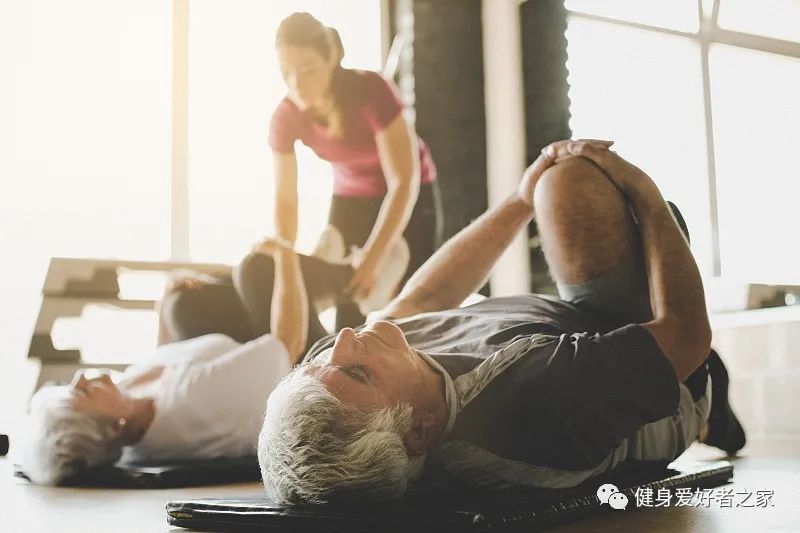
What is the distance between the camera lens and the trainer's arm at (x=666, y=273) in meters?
1.45

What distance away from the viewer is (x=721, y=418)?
2354 mm

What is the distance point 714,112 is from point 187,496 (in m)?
2.25

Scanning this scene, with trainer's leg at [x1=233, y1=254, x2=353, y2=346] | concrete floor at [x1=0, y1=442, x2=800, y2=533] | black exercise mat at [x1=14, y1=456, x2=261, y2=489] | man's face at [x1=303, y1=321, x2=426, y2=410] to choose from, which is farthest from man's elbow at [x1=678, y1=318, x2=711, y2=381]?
trainer's leg at [x1=233, y1=254, x2=353, y2=346]

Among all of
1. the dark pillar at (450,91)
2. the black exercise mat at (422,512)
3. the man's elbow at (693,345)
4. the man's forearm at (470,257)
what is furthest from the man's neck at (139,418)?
the dark pillar at (450,91)

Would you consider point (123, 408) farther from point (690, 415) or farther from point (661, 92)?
point (661, 92)

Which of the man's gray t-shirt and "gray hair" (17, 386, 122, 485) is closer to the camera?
the man's gray t-shirt

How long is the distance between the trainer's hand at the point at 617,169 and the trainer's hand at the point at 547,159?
1 centimetres

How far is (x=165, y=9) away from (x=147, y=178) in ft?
2.29

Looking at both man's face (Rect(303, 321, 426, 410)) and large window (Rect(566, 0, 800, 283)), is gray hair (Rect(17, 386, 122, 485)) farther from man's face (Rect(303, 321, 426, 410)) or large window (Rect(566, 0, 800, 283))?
large window (Rect(566, 0, 800, 283))

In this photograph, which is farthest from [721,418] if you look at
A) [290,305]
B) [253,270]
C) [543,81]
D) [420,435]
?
[543,81]

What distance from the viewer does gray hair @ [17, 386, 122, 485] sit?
2.06 meters

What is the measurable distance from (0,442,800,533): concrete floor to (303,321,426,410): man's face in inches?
13.6

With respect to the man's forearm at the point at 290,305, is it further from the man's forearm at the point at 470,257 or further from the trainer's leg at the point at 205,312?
the man's forearm at the point at 470,257

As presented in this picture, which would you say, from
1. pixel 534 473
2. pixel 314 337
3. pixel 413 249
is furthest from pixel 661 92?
pixel 534 473
